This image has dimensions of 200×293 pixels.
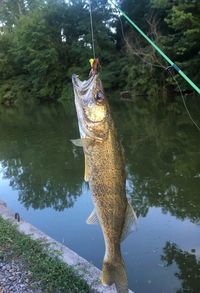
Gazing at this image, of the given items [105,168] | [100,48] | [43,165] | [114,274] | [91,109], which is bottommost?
[43,165]

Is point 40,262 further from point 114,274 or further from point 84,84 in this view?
point 84,84

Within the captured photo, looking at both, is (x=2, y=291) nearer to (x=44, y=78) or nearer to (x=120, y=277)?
(x=120, y=277)

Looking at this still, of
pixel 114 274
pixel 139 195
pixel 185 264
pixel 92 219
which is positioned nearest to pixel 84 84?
pixel 92 219

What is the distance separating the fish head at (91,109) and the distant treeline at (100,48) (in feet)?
88.6

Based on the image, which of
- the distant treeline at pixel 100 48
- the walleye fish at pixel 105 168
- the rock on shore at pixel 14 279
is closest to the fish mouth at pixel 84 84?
the walleye fish at pixel 105 168

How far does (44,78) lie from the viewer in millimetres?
46438

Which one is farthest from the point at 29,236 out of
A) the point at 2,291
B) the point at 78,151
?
the point at 78,151

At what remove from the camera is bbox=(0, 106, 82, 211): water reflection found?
10.9 m

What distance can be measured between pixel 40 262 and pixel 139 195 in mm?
4947

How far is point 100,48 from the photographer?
41594 mm

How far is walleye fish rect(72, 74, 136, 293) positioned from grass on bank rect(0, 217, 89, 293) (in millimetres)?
1879

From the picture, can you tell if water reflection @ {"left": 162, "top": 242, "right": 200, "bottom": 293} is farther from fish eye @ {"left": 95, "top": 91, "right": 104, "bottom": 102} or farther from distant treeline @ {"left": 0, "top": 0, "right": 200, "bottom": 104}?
distant treeline @ {"left": 0, "top": 0, "right": 200, "bottom": 104}

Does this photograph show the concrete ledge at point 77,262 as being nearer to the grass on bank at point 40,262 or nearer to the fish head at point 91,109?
the grass on bank at point 40,262

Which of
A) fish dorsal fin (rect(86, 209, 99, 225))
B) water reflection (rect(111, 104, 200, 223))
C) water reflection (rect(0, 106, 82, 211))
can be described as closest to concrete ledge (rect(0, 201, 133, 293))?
fish dorsal fin (rect(86, 209, 99, 225))
